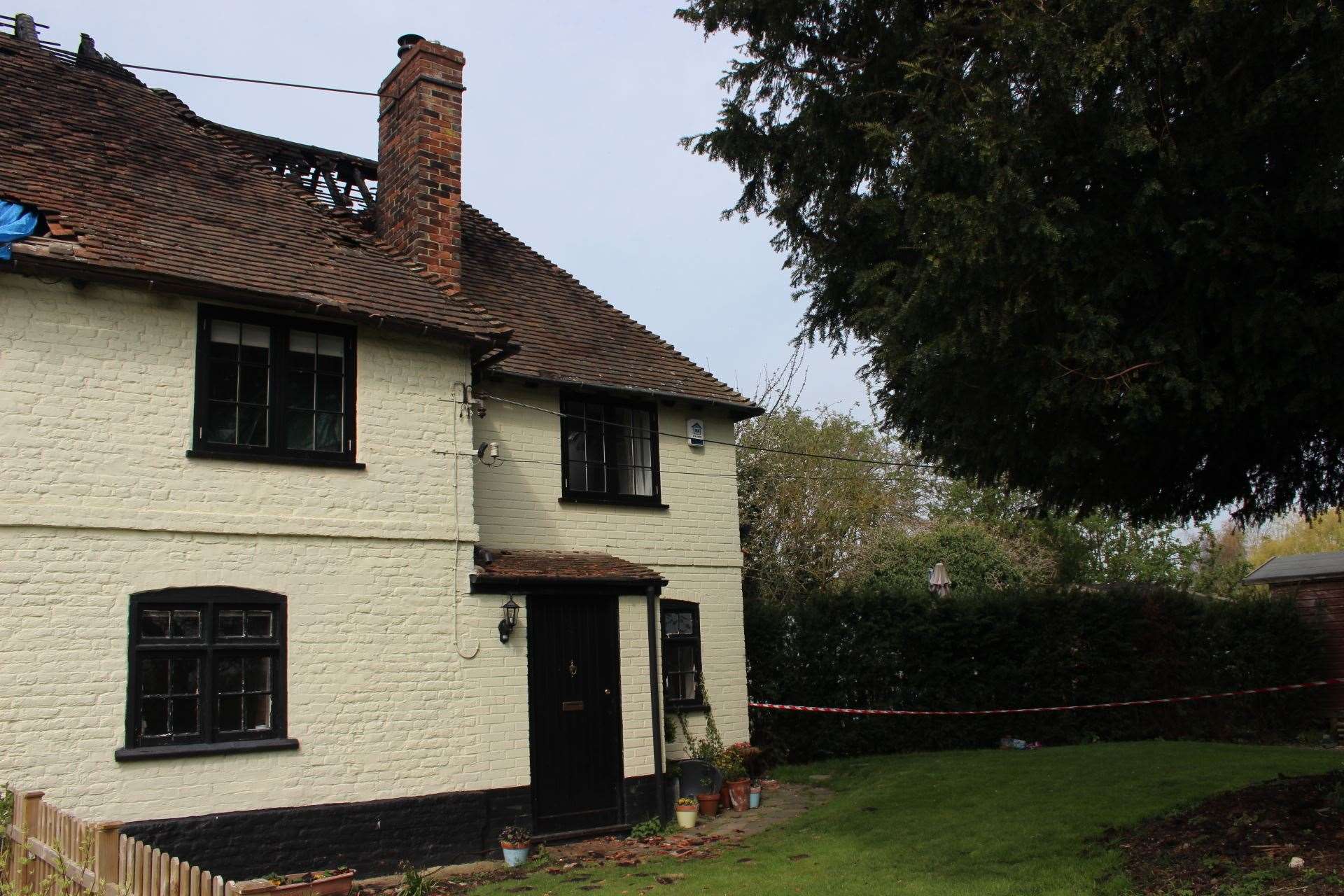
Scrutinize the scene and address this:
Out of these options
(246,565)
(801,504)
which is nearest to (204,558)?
(246,565)

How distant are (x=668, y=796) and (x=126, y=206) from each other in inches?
357

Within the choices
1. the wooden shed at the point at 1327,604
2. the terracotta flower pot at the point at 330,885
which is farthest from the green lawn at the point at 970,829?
the wooden shed at the point at 1327,604

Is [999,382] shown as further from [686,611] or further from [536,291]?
[536,291]

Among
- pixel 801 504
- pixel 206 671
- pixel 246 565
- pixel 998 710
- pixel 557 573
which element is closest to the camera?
pixel 206 671

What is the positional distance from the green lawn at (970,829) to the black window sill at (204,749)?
2.40m

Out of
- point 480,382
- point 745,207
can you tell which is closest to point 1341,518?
point 745,207

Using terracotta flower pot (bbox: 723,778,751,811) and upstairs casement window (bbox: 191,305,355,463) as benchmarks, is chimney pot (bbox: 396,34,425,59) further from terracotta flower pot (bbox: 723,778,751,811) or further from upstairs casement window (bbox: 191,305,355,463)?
terracotta flower pot (bbox: 723,778,751,811)

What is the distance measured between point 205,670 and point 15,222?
4.49 m

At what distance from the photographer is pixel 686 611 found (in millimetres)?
15477

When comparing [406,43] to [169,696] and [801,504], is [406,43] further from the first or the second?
[801,504]

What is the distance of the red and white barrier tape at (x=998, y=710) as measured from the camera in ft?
57.0

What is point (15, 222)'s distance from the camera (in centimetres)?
1027

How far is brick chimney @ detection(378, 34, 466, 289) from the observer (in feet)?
44.8

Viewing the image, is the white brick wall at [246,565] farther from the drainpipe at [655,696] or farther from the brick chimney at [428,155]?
the brick chimney at [428,155]
